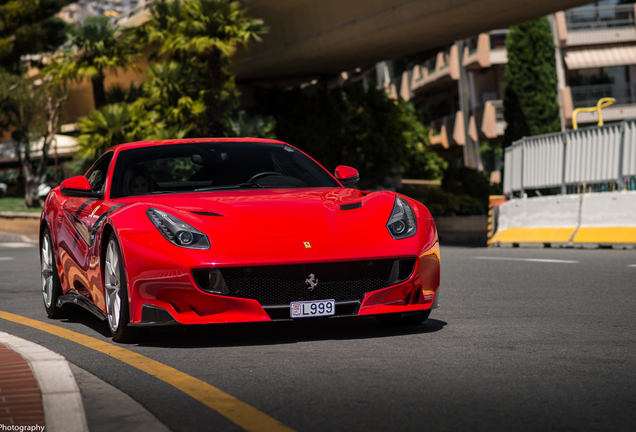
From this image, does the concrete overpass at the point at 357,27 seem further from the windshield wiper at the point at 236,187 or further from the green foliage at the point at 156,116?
the windshield wiper at the point at 236,187

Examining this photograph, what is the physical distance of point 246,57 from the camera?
31.8m

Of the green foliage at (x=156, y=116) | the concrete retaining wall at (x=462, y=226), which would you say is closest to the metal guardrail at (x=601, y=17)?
the concrete retaining wall at (x=462, y=226)

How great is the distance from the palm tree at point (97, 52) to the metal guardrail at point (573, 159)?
18.7 metres

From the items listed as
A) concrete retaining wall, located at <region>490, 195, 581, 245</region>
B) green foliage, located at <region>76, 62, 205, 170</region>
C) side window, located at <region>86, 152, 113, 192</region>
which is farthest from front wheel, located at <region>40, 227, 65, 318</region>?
green foliage, located at <region>76, 62, 205, 170</region>

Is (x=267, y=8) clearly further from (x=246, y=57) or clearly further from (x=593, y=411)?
(x=593, y=411)

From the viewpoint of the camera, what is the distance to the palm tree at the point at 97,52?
33.0m

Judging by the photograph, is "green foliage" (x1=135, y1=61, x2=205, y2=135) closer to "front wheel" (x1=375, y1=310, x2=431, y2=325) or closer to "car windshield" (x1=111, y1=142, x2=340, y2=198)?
"car windshield" (x1=111, y1=142, x2=340, y2=198)

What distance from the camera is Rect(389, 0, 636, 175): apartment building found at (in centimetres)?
4819

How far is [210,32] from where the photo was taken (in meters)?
27.9

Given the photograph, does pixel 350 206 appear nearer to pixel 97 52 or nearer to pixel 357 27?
pixel 357 27

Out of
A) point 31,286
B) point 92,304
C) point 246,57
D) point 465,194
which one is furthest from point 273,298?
point 465,194

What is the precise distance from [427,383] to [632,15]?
49.6m

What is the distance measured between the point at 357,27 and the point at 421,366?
22.5 m

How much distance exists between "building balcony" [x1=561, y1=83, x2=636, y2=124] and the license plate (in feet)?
145
